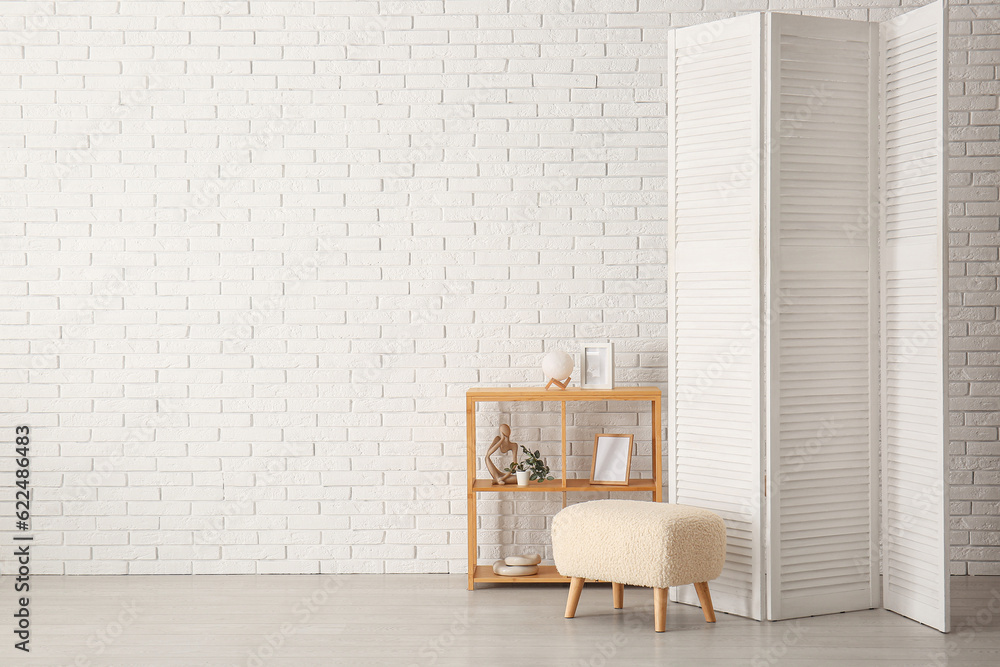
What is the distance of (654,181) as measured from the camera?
12.2 feet

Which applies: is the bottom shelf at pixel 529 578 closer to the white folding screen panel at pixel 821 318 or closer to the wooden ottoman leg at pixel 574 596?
the wooden ottoman leg at pixel 574 596

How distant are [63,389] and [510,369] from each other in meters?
2.03

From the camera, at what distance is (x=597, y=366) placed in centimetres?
352

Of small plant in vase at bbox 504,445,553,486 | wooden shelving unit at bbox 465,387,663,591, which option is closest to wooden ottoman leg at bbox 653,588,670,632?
wooden shelving unit at bbox 465,387,663,591

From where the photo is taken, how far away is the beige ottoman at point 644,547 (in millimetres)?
2900

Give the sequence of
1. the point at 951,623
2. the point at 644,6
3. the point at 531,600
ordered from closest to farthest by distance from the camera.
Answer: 1. the point at 951,623
2. the point at 531,600
3. the point at 644,6

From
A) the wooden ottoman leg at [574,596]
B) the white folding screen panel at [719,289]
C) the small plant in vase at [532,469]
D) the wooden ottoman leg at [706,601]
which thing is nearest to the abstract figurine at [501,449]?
the small plant in vase at [532,469]

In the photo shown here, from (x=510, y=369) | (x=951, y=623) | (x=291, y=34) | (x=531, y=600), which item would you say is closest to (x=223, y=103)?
(x=291, y=34)

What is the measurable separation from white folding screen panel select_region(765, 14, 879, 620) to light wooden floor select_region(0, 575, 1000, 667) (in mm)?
260

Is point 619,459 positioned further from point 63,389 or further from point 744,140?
point 63,389

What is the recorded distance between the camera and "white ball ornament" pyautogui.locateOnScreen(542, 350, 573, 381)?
3.48 meters

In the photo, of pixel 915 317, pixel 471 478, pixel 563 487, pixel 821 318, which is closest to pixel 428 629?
pixel 471 478

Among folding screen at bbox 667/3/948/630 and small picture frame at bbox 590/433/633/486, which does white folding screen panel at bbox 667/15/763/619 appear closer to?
folding screen at bbox 667/3/948/630

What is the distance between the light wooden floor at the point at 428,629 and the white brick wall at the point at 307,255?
297mm
